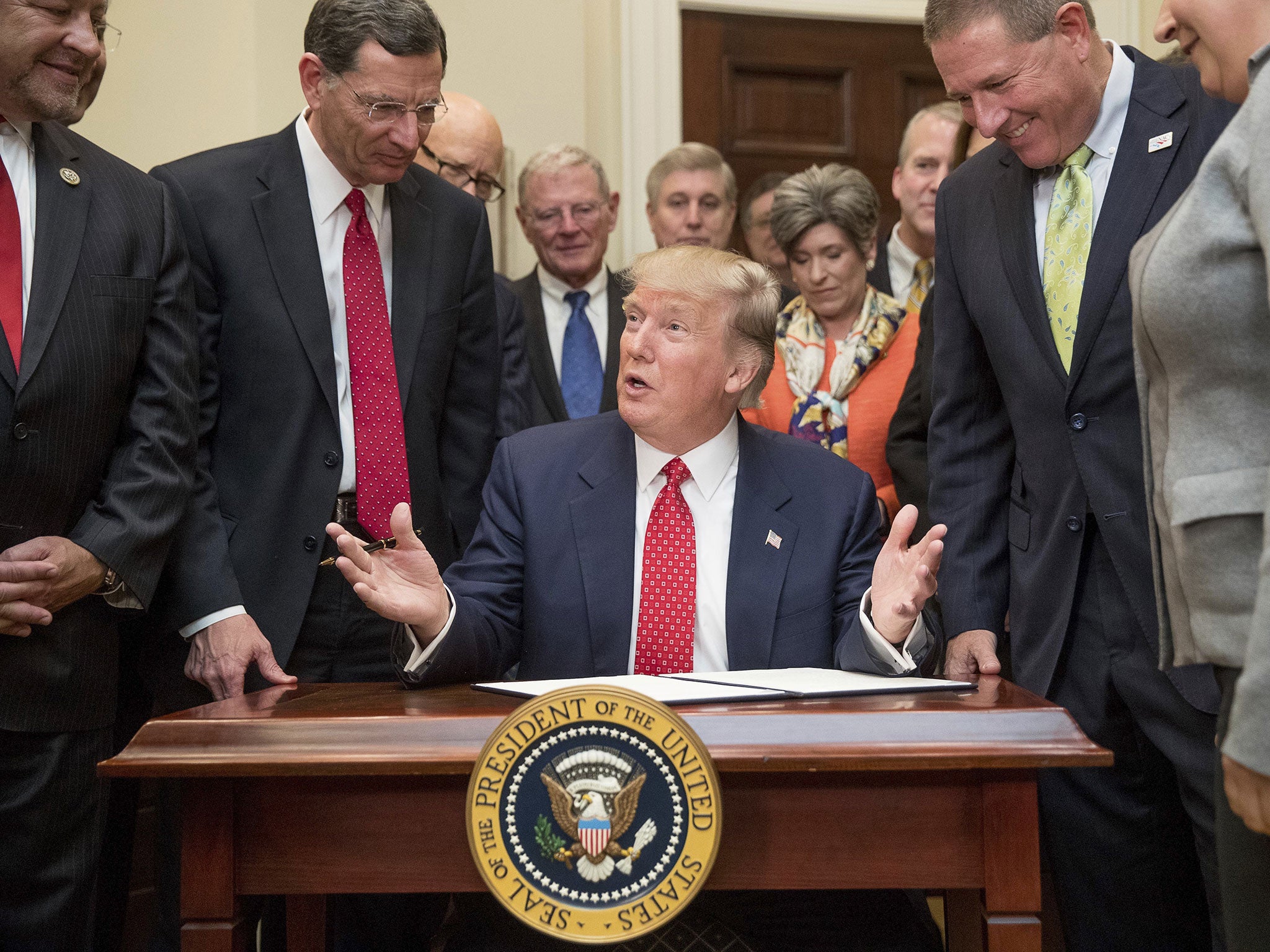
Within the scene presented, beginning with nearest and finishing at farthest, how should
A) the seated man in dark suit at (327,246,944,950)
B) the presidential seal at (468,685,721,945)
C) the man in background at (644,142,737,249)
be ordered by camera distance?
the presidential seal at (468,685,721,945) → the seated man in dark suit at (327,246,944,950) → the man in background at (644,142,737,249)

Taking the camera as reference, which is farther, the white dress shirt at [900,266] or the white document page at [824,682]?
the white dress shirt at [900,266]

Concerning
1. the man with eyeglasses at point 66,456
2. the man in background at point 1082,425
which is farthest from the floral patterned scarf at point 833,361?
the man with eyeglasses at point 66,456

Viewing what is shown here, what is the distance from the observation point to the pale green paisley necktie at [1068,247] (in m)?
2.12

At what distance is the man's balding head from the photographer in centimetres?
370

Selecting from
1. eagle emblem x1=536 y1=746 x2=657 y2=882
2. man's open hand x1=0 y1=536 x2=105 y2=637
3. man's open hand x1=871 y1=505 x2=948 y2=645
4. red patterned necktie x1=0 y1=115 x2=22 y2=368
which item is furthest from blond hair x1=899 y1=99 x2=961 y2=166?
eagle emblem x1=536 y1=746 x2=657 y2=882

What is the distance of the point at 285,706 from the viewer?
1.71m

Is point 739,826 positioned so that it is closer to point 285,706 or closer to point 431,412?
point 285,706

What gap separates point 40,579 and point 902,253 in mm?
2675

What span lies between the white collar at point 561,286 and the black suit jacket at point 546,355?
18 millimetres

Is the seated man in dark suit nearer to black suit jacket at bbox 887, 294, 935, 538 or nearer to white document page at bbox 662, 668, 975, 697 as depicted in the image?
white document page at bbox 662, 668, 975, 697

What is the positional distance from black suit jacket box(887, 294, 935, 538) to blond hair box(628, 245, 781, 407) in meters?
0.67

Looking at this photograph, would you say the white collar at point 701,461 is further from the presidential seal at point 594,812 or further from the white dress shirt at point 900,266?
the white dress shirt at point 900,266

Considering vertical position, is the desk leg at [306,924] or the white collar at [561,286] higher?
the white collar at [561,286]

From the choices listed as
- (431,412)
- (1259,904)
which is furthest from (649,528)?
(1259,904)
